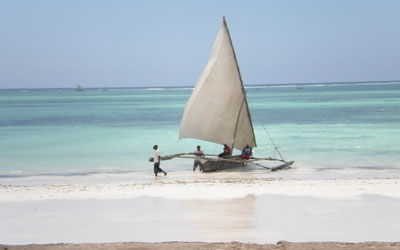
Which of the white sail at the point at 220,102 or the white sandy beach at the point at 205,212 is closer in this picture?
the white sandy beach at the point at 205,212

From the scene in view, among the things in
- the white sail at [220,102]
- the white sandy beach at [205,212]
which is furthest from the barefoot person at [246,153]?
the white sandy beach at [205,212]

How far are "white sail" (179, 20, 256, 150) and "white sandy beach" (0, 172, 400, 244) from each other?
4.51 metres

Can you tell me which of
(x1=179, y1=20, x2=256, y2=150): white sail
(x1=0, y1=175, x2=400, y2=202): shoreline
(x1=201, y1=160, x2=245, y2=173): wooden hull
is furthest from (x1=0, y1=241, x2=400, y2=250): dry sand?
(x1=179, y1=20, x2=256, y2=150): white sail

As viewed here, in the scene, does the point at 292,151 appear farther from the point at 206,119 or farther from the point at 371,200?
the point at 371,200

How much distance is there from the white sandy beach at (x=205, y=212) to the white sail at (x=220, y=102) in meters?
4.51

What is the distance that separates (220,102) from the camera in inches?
778

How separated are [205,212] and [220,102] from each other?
967 centimetres

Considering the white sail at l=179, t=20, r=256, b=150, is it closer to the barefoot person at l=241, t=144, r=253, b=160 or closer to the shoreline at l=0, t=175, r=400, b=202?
the barefoot person at l=241, t=144, r=253, b=160

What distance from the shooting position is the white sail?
64.7ft

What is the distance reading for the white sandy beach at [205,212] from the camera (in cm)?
852

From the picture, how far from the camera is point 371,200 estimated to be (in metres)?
11.5

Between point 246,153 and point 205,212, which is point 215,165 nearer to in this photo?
point 246,153

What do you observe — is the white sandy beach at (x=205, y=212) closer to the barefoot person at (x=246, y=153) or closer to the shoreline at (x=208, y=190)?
the shoreline at (x=208, y=190)

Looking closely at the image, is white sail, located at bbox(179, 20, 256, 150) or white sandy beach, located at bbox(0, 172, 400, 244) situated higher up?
white sail, located at bbox(179, 20, 256, 150)
